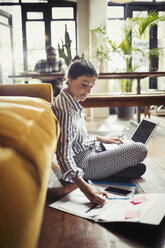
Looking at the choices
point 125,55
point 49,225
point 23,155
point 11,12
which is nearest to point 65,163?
point 49,225

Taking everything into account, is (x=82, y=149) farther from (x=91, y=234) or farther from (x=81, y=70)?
(x=91, y=234)

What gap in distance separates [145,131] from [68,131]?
1.12 m

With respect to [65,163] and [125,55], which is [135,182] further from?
[125,55]

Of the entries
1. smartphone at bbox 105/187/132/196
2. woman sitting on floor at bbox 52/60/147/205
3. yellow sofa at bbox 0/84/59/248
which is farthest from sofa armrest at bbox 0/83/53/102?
yellow sofa at bbox 0/84/59/248

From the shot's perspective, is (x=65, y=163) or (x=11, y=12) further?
(x=11, y=12)

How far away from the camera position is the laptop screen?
2031 millimetres

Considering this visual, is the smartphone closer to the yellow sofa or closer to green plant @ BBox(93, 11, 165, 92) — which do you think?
the yellow sofa

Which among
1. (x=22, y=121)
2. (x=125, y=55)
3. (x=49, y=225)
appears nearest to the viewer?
(x=22, y=121)

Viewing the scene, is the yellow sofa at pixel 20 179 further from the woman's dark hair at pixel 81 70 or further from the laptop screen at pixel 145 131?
the laptop screen at pixel 145 131

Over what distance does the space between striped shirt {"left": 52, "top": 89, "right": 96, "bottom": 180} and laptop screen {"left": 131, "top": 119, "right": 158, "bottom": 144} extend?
31.8 inches

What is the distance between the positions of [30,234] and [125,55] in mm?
4541

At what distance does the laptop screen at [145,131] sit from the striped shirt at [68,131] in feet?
2.65

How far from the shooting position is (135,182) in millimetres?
1497

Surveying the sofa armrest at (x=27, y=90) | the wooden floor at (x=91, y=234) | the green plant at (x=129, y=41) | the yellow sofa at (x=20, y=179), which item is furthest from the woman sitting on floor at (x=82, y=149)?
the green plant at (x=129, y=41)
